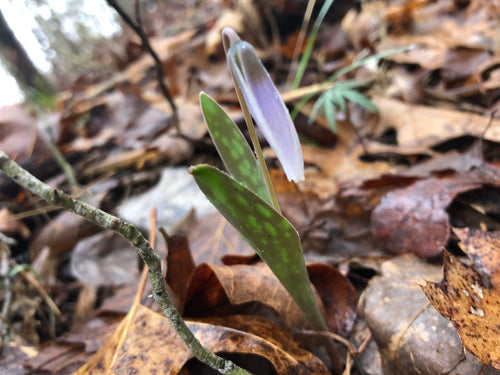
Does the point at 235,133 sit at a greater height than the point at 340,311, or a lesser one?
greater

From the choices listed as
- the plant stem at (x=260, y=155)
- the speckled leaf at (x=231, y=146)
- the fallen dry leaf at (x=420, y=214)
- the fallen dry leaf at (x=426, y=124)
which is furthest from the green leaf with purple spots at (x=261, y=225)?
the fallen dry leaf at (x=426, y=124)

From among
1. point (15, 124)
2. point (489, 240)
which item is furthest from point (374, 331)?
point (15, 124)

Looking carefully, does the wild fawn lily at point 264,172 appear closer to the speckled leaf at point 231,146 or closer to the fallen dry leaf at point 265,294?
the speckled leaf at point 231,146

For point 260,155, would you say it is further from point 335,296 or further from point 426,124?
point 426,124

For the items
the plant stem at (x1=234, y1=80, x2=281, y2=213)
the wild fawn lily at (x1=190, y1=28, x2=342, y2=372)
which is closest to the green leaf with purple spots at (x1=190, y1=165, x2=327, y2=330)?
the wild fawn lily at (x1=190, y1=28, x2=342, y2=372)

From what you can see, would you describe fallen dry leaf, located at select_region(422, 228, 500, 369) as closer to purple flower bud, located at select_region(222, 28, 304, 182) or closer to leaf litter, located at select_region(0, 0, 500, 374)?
leaf litter, located at select_region(0, 0, 500, 374)

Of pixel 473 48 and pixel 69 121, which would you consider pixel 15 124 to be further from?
pixel 473 48
